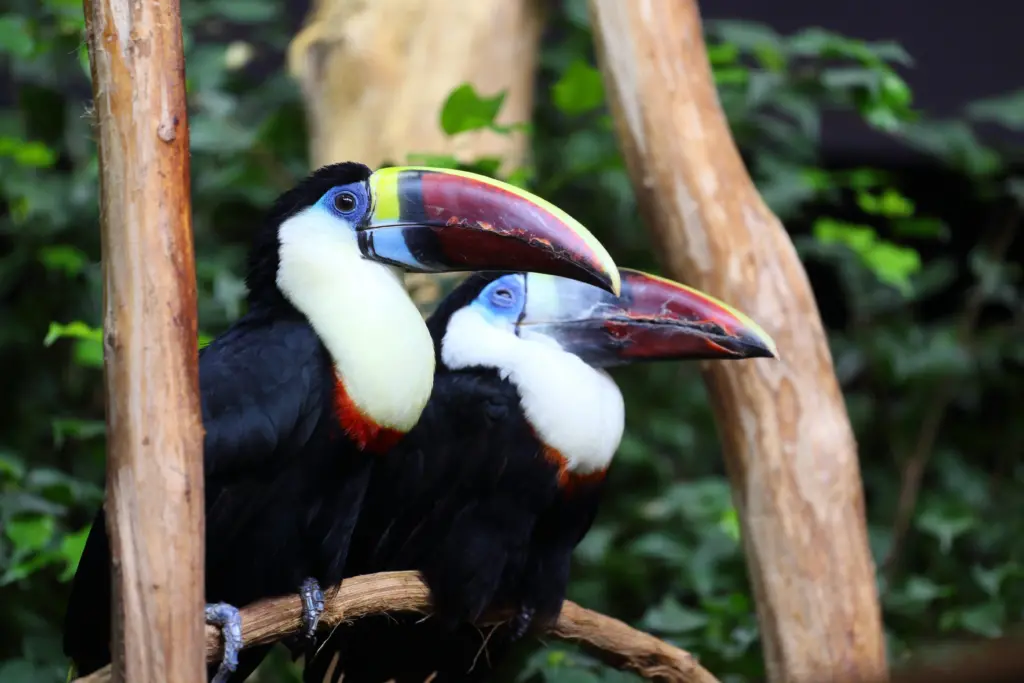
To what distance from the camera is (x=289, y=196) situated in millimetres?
1583

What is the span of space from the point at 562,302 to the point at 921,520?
1.39 metres

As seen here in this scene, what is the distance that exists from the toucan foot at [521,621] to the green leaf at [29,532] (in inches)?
29.3

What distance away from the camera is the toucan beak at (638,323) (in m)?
1.74

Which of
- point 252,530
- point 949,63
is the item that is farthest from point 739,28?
point 252,530

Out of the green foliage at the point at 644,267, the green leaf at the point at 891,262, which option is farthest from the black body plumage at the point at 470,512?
the green leaf at the point at 891,262

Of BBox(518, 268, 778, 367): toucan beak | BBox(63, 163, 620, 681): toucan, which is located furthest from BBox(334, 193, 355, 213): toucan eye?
BBox(518, 268, 778, 367): toucan beak

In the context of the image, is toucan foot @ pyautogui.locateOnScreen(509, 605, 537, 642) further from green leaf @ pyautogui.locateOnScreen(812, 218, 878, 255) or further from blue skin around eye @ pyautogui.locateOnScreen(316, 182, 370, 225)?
green leaf @ pyautogui.locateOnScreen(812, 218, 878, 255)

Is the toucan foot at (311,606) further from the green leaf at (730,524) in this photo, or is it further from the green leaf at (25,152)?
the green leaf at (25,152)

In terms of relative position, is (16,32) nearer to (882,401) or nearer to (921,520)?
(921,520)

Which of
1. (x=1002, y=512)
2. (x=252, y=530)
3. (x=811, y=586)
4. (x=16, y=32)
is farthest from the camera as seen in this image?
(x=1002, y=512)

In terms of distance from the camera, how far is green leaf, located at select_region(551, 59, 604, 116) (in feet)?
7.41

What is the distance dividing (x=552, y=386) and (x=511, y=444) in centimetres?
10

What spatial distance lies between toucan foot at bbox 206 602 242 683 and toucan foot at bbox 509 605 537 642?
1.64 ft

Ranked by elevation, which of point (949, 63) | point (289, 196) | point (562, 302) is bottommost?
point (562, 302)
